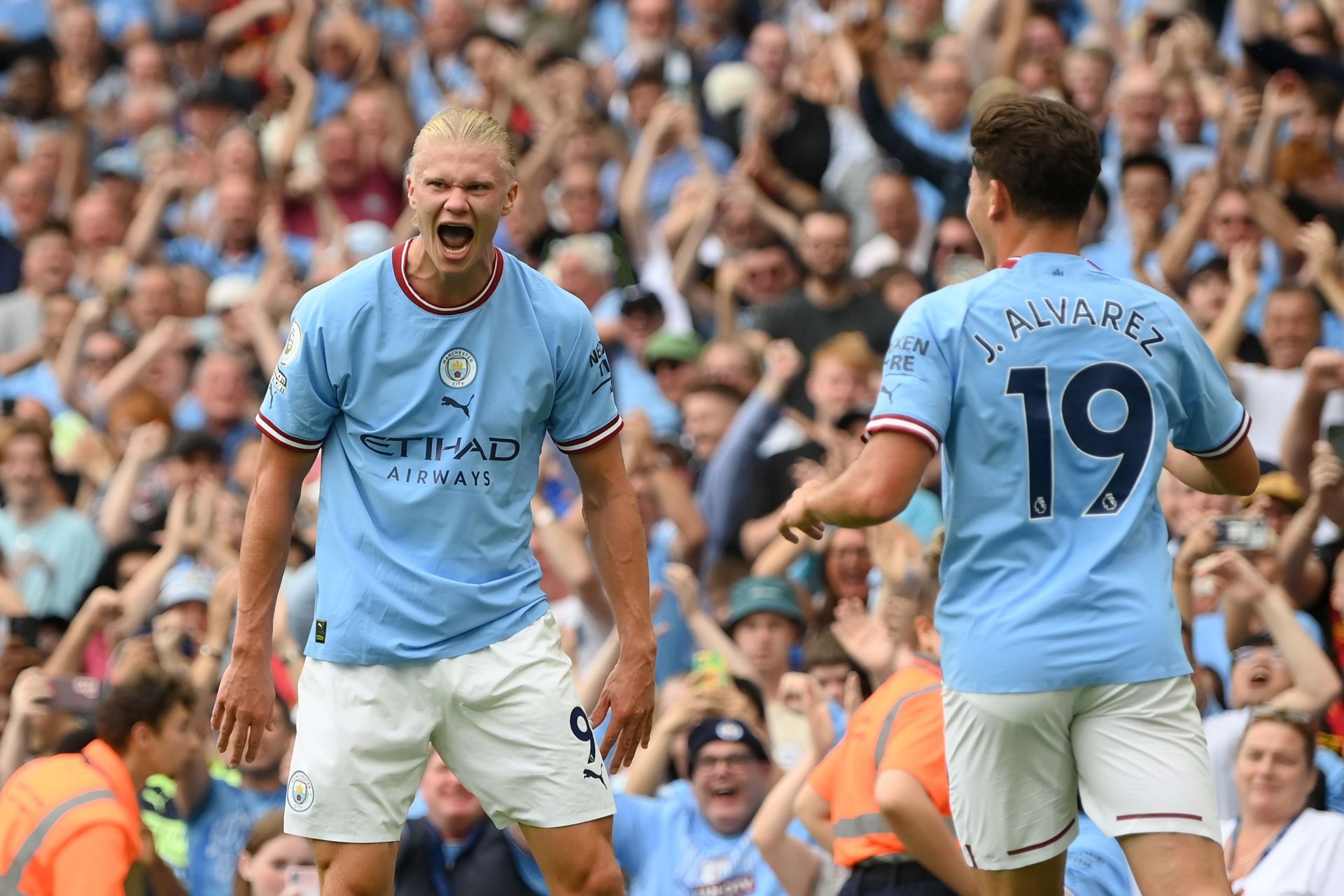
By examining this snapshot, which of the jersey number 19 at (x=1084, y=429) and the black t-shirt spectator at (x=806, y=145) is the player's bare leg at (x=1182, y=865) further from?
the black t-shirt spectator at (x=806, y=145)

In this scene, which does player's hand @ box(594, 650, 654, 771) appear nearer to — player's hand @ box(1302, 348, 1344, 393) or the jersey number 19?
the jersey number 19

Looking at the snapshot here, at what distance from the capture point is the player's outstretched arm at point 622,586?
530cm

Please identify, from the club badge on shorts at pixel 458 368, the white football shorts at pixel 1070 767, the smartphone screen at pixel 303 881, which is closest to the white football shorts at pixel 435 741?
the club badge on shorts at pixel 458 368

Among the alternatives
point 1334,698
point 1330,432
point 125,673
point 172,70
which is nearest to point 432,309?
point 125,673

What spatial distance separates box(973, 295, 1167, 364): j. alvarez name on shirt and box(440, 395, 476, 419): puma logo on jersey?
1.27m

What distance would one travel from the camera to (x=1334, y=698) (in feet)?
25.0

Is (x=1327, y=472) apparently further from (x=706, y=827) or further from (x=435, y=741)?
(x=435, y=741)

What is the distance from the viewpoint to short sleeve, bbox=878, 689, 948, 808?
5.77 meters

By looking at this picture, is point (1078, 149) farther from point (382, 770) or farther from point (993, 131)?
point (382, 770)

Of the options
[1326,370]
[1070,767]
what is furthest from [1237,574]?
[1070,767]

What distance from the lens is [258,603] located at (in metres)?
5.08

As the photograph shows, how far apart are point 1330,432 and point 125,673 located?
4941 millimetres

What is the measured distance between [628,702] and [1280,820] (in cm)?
284

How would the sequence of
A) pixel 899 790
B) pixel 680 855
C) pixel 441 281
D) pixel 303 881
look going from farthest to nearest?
pixel 680 855
pixel 303 881
pixel 899 790
pixel 441 281
